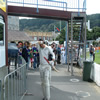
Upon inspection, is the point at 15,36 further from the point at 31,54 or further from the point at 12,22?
the point at 12,22

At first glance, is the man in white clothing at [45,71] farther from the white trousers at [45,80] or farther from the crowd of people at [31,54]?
the crowd of people at [31,54]

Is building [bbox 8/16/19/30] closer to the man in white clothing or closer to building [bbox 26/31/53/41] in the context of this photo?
building [bbox 26/31/53/41]

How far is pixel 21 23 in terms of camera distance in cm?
15438

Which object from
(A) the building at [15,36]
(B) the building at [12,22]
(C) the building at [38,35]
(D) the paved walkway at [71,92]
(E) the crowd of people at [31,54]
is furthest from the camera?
(C) the building at [38,35]

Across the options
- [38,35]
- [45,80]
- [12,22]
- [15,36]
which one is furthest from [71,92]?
[38,35]

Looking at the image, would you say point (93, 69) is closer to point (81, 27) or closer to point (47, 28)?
point (81, 27)

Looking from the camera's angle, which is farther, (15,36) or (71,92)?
(15,36)

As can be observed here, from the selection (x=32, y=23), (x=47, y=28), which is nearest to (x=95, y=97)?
(x=47, y=28)

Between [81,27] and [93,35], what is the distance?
72.1m

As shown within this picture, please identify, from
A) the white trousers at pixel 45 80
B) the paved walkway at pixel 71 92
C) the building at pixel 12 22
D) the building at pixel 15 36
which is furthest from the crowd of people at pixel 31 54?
the building at pixel 12 22

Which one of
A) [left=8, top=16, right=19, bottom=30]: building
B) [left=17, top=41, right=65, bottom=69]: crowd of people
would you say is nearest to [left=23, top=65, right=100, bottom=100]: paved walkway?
[left=17, top=41, right=65, bottom=69]: crowd of people

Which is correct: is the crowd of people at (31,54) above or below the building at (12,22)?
below

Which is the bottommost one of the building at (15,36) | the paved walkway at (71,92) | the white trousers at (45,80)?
the paved walkway at (71,92)

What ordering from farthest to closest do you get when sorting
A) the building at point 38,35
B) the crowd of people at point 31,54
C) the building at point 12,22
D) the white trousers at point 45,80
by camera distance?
the building at point 38,35 → the building at point 12,22 → the crowd of people at point 31,54 → the white trousers at point 45,80
